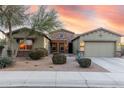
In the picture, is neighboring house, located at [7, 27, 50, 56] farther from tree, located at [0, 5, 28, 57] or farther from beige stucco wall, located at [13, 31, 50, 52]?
tree, located at [0, 5, 28, 57]

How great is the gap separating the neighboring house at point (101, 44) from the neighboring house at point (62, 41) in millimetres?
7556

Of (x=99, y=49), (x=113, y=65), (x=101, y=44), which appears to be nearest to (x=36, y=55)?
(x=113, y=65)

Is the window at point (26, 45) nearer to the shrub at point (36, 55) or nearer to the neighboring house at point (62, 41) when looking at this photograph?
the shrub at point (36, 55)

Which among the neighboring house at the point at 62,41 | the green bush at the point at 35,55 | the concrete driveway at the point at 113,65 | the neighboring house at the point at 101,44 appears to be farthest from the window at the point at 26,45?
the neighboring house at the point at 62,41

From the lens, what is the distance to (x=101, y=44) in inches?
1095

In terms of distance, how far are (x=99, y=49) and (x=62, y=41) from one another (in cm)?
1020

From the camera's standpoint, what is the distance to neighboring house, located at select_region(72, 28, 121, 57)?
91.0 feet

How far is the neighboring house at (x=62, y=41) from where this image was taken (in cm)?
3542

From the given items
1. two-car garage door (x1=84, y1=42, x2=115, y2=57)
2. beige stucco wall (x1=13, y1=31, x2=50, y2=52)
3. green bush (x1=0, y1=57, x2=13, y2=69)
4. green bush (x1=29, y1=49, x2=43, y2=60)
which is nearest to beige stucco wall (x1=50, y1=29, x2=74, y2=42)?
two-car garage door (x1=84, y1=42, x2=115, y2=57)

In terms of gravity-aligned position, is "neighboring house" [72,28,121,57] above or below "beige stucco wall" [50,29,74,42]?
below

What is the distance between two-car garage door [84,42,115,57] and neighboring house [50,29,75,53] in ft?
25.5

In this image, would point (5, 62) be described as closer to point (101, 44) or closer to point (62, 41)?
point (101, 44)

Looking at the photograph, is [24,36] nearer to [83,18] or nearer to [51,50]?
[83,18]

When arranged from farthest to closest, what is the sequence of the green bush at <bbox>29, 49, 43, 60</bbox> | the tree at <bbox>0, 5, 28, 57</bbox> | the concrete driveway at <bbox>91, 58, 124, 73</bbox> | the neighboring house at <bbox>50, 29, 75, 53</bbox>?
the neighboring house at <bbox>50, 29, 75, 53</bbox> → the green bush at <bbox>29, 49, 43, 60</bbox> → the tree at <bbox>0, 5, 28, 57</bbox> → the concrete driveway at <bbox>91, 58, 124, 73</bbox>
